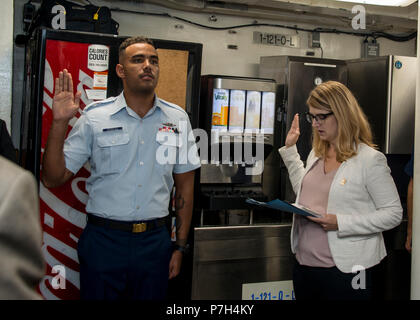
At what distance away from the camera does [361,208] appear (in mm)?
2193

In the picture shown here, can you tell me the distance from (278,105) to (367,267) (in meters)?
1.87

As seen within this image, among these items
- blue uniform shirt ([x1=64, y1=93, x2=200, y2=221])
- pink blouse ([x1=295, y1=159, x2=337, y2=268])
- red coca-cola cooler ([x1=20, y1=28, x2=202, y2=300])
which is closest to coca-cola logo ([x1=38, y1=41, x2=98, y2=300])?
red coca-cola cooler ([x1=20, y1=28, x2=202, y2=300])

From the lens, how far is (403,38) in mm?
4938

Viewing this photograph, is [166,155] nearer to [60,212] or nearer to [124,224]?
[124,224]

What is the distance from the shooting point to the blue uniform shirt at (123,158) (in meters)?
2.37

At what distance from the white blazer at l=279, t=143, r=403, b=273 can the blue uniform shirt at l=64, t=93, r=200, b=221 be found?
35.6 inches

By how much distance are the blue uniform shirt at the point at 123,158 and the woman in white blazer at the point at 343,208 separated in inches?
31.0

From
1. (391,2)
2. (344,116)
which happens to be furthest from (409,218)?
(391,2)

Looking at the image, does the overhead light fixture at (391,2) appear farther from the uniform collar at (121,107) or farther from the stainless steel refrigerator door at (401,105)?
the uniform collar at (121,107)

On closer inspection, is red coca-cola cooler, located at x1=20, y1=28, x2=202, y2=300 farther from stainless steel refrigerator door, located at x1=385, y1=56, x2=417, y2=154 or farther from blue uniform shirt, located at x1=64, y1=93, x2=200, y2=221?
stainless steel refrigerator door, located at x1=385, y1=56, x2=417, y2=154

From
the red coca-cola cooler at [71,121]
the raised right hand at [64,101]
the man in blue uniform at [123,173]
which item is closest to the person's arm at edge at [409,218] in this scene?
the man in blue uniform at [123,173]
